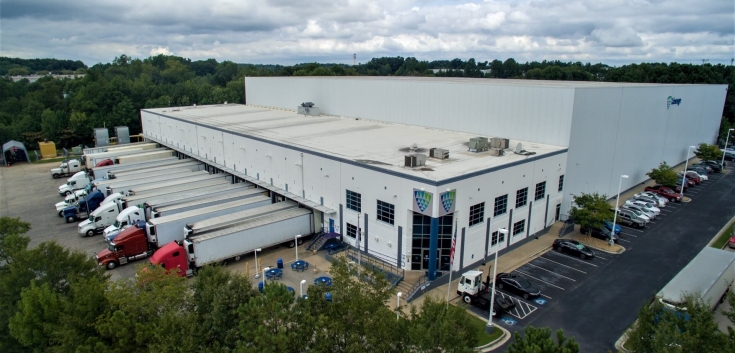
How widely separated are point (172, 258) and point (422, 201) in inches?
597

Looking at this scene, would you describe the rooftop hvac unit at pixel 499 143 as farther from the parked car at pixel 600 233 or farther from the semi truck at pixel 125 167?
the semi truck at pixel 125 167

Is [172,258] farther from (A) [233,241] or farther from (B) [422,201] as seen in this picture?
(B) [422,201]

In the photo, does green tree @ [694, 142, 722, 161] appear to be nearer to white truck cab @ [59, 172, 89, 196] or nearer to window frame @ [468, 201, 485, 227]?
window frame @ [468, 201, 485, 227]

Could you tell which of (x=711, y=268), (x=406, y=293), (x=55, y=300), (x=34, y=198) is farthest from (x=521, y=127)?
(x=34, y=198)

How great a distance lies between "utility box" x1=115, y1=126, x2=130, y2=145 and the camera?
73.0m

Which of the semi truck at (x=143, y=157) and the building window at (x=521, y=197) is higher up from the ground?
the building window at (x=521, y=197)

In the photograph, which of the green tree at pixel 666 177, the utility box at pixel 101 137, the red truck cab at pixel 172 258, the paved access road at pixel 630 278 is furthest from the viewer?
the utility box at pixel 101 137

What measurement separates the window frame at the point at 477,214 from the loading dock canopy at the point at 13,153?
65085 millimetres

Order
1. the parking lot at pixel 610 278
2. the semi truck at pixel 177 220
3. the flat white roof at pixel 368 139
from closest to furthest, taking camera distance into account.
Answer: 1. the parking lot at pixel 610 278
2. the flat white roof at pixel 368 139
3. the semi truck at pixel 177 220

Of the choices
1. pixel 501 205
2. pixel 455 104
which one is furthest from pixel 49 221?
pixel 501 205

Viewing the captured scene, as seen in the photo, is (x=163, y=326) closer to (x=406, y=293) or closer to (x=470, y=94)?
(x=406, y=293)

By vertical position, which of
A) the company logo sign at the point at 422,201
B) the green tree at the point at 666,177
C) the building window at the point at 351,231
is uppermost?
the company logo sign at the point at 422,201

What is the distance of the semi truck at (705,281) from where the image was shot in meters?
20.6

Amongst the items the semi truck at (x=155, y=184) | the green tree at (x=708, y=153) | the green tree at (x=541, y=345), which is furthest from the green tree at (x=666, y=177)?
the semi truck at (x=155, y=184)
